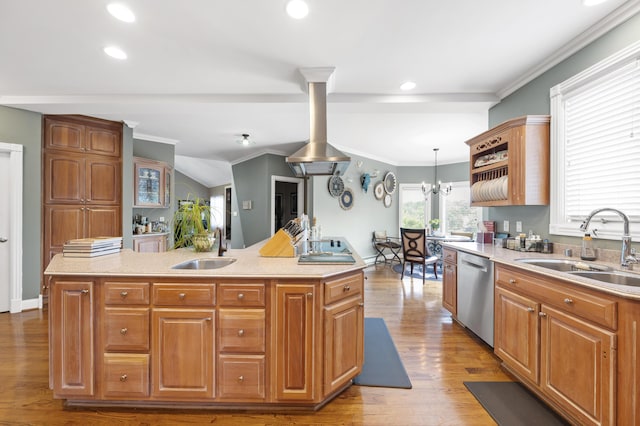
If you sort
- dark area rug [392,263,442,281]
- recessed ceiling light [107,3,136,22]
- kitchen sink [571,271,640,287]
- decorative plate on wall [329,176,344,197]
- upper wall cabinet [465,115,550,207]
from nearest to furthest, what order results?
kitchen sink [571,271,640,287] → recessed ceiling light [107,3,136,22] → upper wall cabinet [465,115,550,207] → dark area rug [392,263,442,281] → decorative plate on wall [329,176,344,197]

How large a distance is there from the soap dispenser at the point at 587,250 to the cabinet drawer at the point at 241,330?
2.39 m

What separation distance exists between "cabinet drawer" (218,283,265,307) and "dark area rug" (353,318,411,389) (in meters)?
1.03

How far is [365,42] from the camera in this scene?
2295mm

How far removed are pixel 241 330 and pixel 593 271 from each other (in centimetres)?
231

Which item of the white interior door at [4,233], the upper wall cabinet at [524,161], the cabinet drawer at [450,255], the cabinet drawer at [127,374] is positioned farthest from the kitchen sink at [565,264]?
the white interior door at [4,233]

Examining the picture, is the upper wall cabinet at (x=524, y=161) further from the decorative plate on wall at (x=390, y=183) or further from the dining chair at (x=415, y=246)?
the decorative plate on wall at (x=390, y=183)

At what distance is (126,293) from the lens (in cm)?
174

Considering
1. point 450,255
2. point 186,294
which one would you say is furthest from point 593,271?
point 186,294

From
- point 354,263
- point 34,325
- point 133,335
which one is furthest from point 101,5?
point 34,325

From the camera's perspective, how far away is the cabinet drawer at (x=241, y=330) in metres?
1.73

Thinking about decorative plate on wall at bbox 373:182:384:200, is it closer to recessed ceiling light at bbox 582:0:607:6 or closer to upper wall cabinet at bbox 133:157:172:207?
upper wall cabinet at bbox 133:157:172:207

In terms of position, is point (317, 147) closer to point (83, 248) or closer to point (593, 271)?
point (83, 248)

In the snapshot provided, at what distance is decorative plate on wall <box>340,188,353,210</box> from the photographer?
6268 millimetres

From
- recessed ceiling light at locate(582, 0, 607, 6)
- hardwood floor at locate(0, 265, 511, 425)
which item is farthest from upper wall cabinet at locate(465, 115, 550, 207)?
hardwood floor at locate(0, 265, 511, 425)
